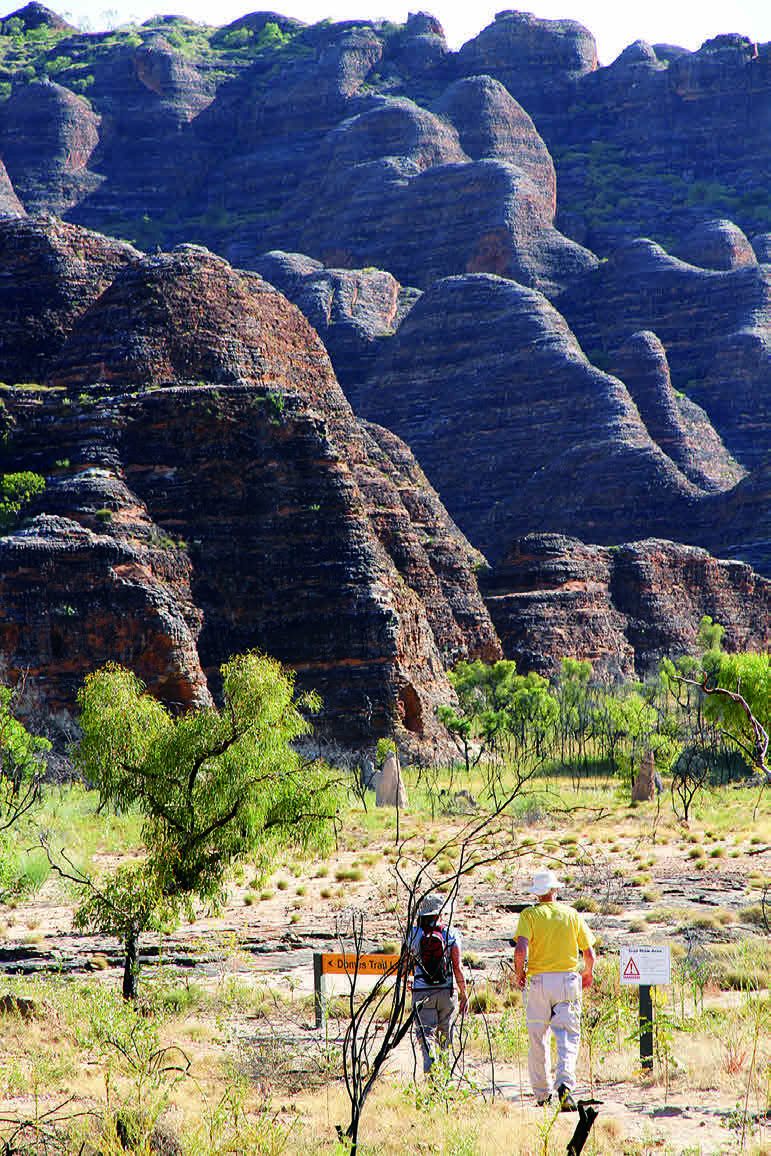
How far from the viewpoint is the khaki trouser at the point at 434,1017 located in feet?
41.7

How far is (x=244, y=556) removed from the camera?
5394cm

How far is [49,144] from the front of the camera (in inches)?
6747

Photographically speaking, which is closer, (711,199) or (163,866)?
(163,866)

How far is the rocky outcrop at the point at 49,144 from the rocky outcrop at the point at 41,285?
316 feet

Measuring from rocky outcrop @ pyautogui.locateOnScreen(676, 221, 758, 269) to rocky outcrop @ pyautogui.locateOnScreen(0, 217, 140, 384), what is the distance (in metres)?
89.1

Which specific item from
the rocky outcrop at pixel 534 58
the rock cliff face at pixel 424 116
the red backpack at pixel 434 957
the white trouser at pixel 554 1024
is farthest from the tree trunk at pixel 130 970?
the rocky outcrop at pixel 534 58

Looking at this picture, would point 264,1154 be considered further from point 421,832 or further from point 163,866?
point 421,832

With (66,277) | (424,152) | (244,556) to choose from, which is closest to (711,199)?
(424,152)

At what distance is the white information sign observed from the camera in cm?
1309

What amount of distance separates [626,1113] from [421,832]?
2282cm

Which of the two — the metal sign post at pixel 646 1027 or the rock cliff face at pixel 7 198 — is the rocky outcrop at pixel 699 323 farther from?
the metal sign post at pixel 646 1027

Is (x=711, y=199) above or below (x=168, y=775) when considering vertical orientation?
above

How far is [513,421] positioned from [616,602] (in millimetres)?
35257

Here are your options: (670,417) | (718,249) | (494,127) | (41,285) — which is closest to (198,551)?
(41,285)
